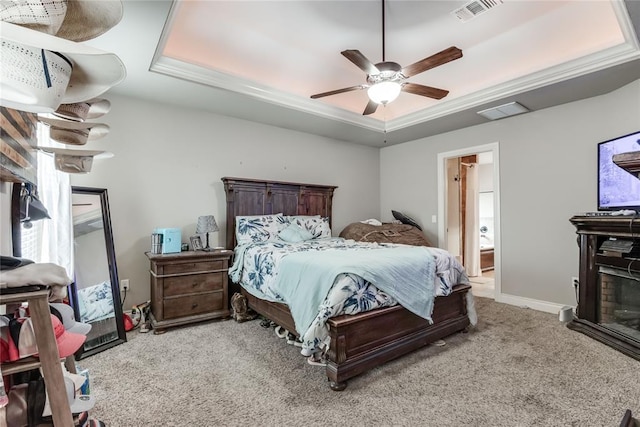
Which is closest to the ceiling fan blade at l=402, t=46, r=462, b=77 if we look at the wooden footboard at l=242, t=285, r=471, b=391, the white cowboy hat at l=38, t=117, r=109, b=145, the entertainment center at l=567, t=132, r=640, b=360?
the entertainment center at l=567, t=132, r=640, b=360

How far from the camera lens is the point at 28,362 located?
96cm

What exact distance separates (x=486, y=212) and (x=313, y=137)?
16.8 feet

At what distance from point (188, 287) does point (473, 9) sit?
3723 millimetres

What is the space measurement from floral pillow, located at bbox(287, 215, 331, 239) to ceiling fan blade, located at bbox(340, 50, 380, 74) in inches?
88.1

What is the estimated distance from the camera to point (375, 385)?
2062mm

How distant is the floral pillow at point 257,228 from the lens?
145 inches

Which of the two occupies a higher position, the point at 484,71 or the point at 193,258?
the point at 484,71

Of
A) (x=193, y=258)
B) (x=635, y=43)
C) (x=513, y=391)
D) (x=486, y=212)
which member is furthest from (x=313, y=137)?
(x=486, y=212)

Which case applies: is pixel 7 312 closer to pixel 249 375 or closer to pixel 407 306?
pixel 249 375

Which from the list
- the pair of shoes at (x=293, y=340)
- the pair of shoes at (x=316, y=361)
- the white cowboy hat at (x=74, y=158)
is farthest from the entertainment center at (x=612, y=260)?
the white cowboy hat at (x=74, y=158)

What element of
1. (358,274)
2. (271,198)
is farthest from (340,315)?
(271,198)

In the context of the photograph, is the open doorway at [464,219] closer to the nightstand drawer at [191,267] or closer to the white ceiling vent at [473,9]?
the white ceiling vent at [473,9]

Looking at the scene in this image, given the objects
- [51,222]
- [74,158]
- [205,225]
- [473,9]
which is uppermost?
[473,9]

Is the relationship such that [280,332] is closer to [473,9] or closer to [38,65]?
[38,65]
